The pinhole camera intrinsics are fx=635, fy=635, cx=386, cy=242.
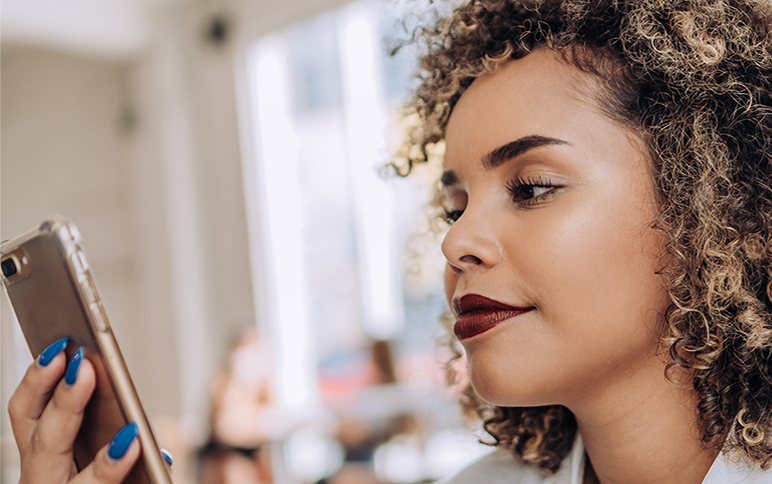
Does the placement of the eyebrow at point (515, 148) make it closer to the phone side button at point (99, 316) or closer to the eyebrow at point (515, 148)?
the eyebrow at point (515, 148)

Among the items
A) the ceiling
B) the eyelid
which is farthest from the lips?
the ceiling

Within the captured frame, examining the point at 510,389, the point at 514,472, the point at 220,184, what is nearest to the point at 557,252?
the point at 510,389

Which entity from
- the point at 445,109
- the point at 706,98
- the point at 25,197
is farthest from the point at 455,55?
the point at 25,197

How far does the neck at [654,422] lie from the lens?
0.77 meters

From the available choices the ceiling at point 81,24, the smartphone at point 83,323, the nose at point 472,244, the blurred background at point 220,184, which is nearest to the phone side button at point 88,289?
the smartphone at point 83,323

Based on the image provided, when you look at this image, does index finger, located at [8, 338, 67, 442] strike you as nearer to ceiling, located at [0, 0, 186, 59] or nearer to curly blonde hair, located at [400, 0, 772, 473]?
curly blonde hair, located at [400, 0, 772, 473]

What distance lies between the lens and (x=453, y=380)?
1095mm

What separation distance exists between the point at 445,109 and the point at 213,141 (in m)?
3.83

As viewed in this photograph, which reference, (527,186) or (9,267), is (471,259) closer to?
(527,186)

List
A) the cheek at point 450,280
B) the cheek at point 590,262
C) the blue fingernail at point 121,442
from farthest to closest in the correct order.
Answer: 1. the cheek at point 450,280
2. the cheek at point 590,262
3. the blue fingernail at point 121,442

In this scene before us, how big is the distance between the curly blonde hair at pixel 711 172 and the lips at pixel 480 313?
19cm

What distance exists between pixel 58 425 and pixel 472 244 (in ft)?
1.55

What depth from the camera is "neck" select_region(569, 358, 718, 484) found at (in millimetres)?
766

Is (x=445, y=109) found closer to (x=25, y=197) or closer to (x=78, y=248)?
(x=78, y=248)
